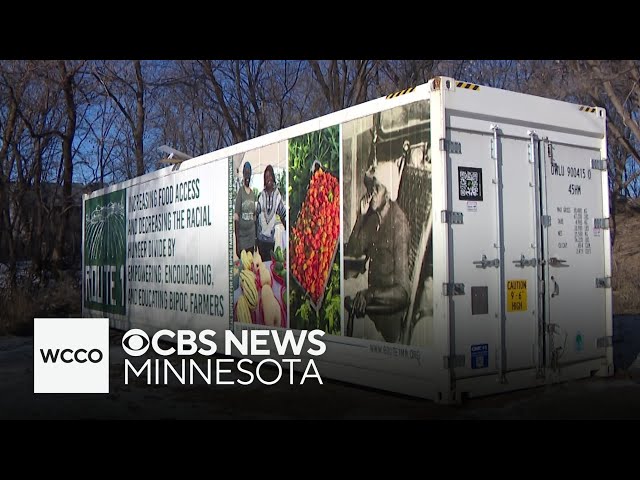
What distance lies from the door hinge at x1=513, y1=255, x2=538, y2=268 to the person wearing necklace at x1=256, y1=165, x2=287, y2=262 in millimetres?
2879

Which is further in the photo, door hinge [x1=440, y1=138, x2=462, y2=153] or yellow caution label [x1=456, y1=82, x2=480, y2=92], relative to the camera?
yellow caution label [x1=456, y1=82, x2=480, y2=92]

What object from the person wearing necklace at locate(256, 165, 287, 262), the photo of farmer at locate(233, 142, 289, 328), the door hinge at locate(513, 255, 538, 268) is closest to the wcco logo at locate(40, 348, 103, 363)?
the photo of farmer at locate(233, 142, 289, 328)

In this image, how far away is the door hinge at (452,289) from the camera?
20.4 ft

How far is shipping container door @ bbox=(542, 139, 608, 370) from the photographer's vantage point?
711 cm

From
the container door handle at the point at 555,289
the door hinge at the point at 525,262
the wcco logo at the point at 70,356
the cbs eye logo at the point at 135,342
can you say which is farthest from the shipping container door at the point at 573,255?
the cbs eye logo at the point at 135,342

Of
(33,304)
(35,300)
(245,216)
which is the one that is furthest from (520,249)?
(35,300)

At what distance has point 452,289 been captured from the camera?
6.26 meters

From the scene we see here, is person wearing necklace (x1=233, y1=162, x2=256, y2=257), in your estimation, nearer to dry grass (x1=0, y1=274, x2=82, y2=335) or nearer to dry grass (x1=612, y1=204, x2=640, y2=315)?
dry grass (x1=0, y1=274, x2=82, y2=335)

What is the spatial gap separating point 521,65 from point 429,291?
54.5ft

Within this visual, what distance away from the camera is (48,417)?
6715 millimetres

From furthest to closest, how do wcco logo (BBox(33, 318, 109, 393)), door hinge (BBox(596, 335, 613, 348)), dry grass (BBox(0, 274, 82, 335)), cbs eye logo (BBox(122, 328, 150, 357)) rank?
dry grass (BBox(0, 274, 82, 335)) < cbs eye logo (BBox(122, 328, 150, 357)) < wcco logo (BBox(33, 318, 109, 393)) < door hinge (BBox(596, 335, 613, 348))

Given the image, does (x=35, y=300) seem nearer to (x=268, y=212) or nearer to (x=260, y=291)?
(x=260, y=291)

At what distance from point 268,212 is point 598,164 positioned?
391 cm

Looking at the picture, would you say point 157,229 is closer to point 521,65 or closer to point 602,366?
point 602,366
